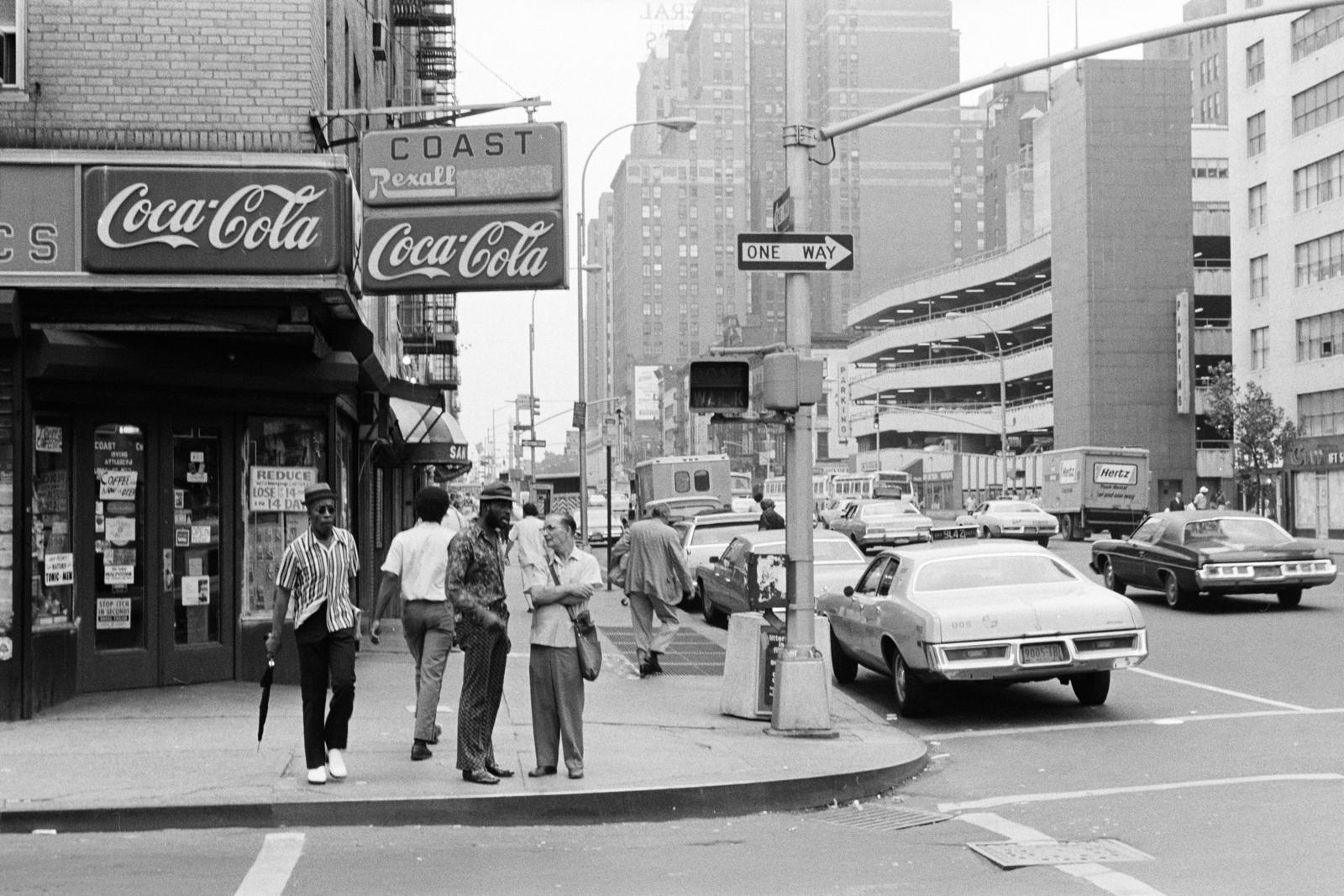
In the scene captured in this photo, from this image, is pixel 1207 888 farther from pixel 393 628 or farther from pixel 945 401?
pixel 945 401

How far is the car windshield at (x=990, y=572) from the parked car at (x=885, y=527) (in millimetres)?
29615

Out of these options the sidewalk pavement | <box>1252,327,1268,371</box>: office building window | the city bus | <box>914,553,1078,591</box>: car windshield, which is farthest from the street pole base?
<box>1252,327,1268,371</box>: office building window

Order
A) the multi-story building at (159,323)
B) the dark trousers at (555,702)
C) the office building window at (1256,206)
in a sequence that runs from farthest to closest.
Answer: the office building window at (1256,206) → the multi-story building at (159,323) → the dark trousers at (555,702)

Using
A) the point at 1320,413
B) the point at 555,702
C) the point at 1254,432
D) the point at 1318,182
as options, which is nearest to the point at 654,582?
the point at 555,702

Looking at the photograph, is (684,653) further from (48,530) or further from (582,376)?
(582,376)

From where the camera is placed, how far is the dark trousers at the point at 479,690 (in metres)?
9.52

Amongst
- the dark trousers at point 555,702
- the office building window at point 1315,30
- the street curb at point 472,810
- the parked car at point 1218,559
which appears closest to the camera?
the street curb at point 472,810

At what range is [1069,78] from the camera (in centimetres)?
9550

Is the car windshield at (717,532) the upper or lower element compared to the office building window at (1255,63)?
lower

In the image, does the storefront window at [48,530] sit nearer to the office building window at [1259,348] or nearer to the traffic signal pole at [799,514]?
the traffic signal pole at [799,514]

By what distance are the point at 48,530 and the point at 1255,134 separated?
202ft

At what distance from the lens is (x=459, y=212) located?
44.0 feet

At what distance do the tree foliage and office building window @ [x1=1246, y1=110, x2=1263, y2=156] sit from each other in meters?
11.5

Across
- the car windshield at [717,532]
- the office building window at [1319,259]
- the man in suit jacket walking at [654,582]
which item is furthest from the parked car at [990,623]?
the office building window at [1319,259]
